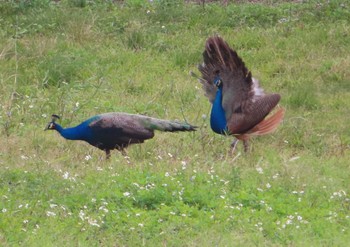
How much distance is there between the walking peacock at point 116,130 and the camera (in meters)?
9.20

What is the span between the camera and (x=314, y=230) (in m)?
7.04

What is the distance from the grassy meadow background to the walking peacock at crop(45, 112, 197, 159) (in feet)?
0.50

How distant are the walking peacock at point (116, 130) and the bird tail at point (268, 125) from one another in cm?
70

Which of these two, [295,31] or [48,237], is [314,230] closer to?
[48,237]

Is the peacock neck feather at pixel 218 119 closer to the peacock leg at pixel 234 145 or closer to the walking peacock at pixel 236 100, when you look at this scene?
the walking peacock at pixel 236 100

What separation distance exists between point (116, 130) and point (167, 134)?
1036mm

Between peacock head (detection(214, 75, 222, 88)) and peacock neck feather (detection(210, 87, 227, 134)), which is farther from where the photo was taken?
peacock head (detection(214, 75, 222, 88))

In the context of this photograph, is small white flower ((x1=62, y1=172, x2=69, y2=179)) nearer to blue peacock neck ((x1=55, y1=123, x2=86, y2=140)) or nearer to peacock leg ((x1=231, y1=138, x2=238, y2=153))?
blue peacock neck ((x1=55, y1=123, x2=86, y2=140))

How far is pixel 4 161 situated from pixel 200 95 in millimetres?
3353

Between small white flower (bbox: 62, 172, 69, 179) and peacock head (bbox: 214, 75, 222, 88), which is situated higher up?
peacock head (bbox: 214, 75, 222, 88)

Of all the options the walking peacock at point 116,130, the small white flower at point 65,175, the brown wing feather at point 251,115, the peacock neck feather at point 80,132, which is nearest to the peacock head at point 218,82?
the brown wing feather at point 251,115

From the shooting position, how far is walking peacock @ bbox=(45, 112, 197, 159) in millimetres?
9195

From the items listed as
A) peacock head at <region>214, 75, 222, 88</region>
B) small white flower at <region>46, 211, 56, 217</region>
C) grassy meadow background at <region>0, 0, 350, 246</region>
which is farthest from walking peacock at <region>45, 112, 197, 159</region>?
small white flower at <region>46, 211, 56, 217</region>

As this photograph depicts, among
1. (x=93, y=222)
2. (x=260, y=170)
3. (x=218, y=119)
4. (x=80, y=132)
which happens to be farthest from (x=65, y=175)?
(x=218, y=119)
